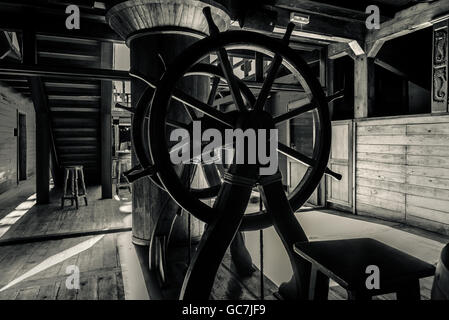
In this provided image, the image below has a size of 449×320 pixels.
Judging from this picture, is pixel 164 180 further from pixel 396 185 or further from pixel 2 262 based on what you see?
pixel 396 185

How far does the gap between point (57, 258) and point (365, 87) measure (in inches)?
225

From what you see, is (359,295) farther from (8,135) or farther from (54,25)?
(8,135)

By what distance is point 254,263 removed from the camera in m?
3.46

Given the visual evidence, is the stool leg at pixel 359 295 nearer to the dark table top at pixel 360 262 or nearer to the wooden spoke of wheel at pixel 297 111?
the dark table top at pixel 360 262

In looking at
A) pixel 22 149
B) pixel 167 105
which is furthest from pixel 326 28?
pixel 22 149

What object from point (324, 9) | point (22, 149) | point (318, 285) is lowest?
point (318, 285)

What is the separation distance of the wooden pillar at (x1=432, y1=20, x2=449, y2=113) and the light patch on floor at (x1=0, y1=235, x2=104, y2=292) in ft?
17.2

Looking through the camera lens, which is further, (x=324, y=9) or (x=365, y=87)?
(x=365, y=87)

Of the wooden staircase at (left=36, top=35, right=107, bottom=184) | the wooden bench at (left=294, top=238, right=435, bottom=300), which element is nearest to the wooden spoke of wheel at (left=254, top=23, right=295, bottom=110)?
the wooden bench at (left=294, top=238, right=435, bottom=300)

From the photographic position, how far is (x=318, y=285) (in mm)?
1650

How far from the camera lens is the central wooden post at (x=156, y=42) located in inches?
132

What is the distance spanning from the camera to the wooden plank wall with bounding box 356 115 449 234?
4547mm

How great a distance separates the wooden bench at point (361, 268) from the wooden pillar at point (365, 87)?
15.4 ft

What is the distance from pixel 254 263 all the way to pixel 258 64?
3.43 m
